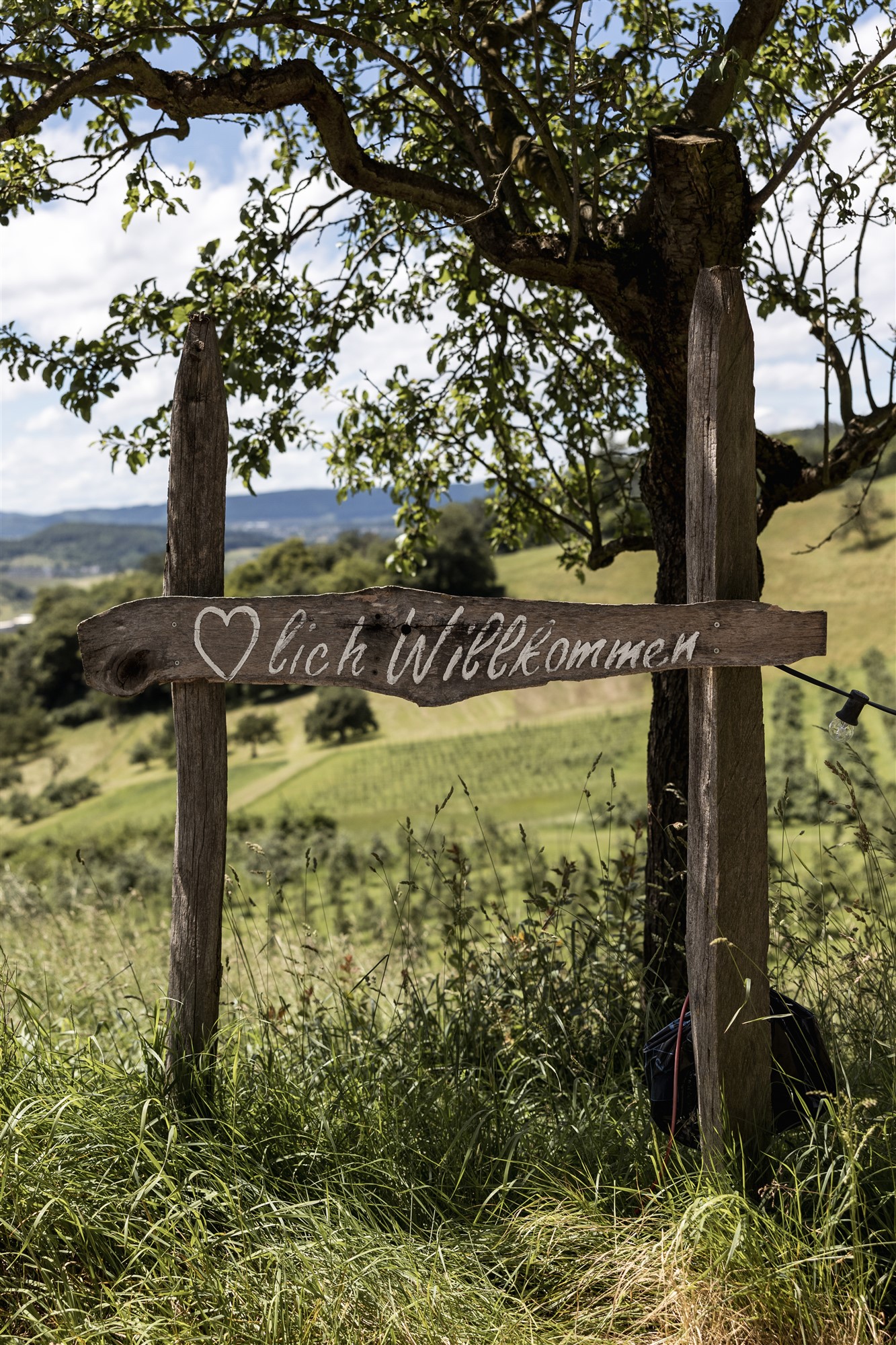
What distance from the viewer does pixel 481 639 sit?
2855 mm

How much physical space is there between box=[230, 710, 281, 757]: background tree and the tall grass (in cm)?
4688

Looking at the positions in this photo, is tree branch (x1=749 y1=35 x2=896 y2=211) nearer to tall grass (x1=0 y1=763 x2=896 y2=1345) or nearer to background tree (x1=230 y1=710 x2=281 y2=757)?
tall grass (x1=0 y1=763 x2=896 y2=1345)

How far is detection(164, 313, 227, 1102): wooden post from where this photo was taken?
3092 mm

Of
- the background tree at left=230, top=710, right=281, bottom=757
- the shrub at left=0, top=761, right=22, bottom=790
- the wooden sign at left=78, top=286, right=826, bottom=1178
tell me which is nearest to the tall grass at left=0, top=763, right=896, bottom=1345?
the wooden sign at left=78, top=286, right=826, bottom=1178

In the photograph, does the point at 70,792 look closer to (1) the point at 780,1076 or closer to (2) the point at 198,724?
(2) the point at 198,724

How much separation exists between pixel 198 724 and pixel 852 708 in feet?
6.42

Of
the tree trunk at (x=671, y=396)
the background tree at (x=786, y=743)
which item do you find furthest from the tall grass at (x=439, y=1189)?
the background tree at (x=786, y=743)

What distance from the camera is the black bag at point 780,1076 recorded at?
9.66 ft

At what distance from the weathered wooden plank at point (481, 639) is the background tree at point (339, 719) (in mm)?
45124

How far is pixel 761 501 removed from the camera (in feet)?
14.6

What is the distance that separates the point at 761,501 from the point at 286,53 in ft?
10.3

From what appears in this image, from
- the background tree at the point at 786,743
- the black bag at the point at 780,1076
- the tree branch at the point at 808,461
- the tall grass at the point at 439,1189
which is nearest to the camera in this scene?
the tall grass at the point at 439,1189

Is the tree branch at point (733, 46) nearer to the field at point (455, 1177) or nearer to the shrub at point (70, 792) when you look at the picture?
the field at point (455, 1177)

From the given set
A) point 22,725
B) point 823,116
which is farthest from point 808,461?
point 22,725
